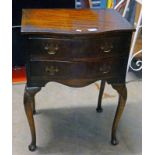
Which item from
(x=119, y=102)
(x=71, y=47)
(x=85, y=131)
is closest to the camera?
(x=71, y=47)

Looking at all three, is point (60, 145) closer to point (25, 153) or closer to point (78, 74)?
point (25, 153)

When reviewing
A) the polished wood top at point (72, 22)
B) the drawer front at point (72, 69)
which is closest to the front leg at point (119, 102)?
the drawer front at point (72, 69)

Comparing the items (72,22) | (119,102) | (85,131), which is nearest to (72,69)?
(72,22)

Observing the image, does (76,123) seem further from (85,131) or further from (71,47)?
(71,47)

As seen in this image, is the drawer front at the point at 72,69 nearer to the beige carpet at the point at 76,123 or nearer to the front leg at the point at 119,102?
the front leg at the point at 119,102

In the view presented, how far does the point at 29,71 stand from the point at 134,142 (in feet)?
2.41

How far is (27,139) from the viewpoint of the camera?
5.44 feet

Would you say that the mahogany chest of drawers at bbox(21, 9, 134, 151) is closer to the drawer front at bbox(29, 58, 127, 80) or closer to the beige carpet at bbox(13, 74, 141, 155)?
the drawer front at bbox(29, 58, 127, 80)

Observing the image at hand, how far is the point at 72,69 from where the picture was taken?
1373 millimetres

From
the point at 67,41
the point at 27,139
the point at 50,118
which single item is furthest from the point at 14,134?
the point at 67,41

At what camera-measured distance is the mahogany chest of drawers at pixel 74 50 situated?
1.31 metres

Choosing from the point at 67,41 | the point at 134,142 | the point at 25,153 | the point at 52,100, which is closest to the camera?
the point at 67,41

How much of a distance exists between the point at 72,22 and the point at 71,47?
0.16 meters
